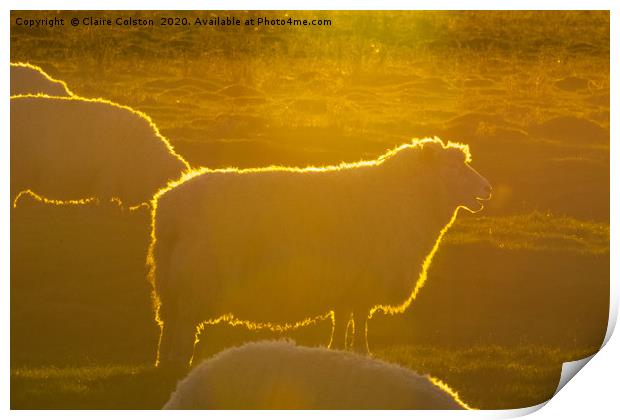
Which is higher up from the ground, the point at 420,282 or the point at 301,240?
the point at 301,240

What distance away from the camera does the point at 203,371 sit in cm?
344

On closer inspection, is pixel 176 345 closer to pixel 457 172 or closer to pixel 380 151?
pixel 380 151

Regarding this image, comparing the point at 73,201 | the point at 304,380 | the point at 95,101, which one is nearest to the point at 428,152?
the point at 304,380

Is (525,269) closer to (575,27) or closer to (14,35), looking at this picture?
(575,27)

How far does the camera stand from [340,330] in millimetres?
3988

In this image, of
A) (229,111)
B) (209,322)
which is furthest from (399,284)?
(229,111)

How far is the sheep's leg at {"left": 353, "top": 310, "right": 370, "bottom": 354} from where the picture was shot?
398cm

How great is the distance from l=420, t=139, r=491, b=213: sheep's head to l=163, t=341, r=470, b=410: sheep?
39.1 inches

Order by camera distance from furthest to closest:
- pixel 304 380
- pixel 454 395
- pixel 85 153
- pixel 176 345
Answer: pixel 85 153 < pixel 176 345 < pixel 454 395 < pixel 304 380

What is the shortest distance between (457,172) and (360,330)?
95 centimetres

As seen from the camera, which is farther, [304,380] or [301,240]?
[301,240]

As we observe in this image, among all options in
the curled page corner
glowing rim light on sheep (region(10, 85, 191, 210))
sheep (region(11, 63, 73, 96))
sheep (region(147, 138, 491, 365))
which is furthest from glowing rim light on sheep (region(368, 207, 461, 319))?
sheep (region(11, 63, 73, 96))

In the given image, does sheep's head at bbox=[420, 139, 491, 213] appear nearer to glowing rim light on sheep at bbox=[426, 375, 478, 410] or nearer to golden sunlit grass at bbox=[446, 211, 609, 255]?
golden sunlit grass at bbox=[446, 211, 609, 255]

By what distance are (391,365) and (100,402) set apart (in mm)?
1474
